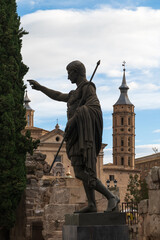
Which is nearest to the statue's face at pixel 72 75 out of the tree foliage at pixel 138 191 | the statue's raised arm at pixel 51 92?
the statue's raised arm at pixel 51 92

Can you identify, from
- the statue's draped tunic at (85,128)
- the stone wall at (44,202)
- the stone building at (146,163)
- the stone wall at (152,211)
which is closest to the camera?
the statue's draped tunic at (85,128)

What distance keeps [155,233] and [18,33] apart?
933 cm

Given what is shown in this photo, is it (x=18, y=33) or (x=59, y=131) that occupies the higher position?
(x=59, y=131)

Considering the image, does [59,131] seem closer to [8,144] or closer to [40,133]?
[40,133]

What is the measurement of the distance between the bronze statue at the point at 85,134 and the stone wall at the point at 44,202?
4.09 metres

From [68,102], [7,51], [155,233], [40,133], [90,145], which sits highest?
[40,133]

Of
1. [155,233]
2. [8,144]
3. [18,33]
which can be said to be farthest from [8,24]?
[155,233]

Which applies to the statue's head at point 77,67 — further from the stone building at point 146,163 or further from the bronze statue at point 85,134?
the stone building at point 146,163

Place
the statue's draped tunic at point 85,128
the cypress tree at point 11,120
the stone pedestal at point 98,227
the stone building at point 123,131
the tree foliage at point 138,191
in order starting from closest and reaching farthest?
the stone pedestal at point 98,227, the statue's draped tunic at point 85,128, the cypress tree at point 11,120, the tree foliage at point 138,191, the stone building at point 123,131

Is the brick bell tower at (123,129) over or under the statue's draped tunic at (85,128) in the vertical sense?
over

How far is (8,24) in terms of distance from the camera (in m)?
15.7

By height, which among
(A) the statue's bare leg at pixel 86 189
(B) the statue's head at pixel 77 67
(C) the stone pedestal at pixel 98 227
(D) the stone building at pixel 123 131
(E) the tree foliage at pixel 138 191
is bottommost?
(C) the stone pedestal at pixel 98 227

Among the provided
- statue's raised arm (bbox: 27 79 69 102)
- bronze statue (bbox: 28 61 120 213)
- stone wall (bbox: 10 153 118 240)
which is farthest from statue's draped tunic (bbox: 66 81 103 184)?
stone wall (bbox: 10 153 118 240)

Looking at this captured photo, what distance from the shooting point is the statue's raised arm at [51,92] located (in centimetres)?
696
